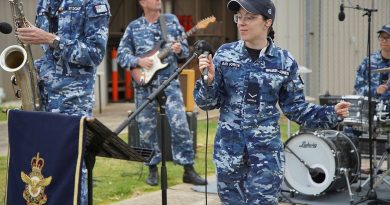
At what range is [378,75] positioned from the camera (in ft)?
26.2

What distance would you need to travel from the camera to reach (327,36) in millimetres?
14016

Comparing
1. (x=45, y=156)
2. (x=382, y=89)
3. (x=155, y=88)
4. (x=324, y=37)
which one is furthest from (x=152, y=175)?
(x=324, y=37)

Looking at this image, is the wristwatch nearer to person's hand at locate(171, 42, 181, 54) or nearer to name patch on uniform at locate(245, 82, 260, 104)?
name patch on uniform at locate(245, 82, 260, 104)

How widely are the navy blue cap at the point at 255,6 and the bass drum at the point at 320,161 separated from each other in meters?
3.00

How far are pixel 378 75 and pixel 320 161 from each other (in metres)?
1.80

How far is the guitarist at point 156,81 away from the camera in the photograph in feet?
23.9

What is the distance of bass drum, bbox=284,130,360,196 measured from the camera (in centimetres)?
675

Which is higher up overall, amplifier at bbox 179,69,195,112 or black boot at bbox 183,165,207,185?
amplifier at bbox 179,69,195,112

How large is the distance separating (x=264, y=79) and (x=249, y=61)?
15 centimetres

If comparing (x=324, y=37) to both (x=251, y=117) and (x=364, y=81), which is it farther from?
(x=251, y=117)

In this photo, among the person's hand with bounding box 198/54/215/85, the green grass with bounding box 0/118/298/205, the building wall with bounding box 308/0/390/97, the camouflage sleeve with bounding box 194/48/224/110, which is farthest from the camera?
the building wall with bounding box 308/0/390/97

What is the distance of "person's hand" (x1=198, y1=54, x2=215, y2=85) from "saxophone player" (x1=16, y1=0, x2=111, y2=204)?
3.33 ft

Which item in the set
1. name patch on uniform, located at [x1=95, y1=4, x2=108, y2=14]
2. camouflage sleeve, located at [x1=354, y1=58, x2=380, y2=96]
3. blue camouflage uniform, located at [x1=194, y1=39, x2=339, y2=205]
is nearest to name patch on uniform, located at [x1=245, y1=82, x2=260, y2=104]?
blue camouflage uniform, located at [x1=194, y1=39, x2=339, y2=205]

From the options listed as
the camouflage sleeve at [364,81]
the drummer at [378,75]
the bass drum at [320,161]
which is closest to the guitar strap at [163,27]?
the bass drum at [320,161]
